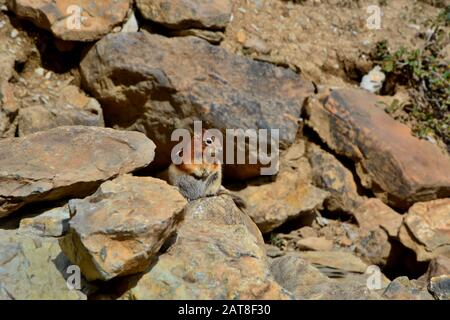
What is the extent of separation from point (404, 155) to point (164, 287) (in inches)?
194

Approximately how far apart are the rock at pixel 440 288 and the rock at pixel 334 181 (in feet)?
10.8

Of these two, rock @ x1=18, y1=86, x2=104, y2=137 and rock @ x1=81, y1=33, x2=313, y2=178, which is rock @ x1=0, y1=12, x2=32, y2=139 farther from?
rock @ x1=81, y1=33, x2=313, y2=178

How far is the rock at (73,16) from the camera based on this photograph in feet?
24.3

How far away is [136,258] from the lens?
3.57m

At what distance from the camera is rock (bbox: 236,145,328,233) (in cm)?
723

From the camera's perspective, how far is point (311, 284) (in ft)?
14.1

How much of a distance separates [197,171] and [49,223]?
164cm

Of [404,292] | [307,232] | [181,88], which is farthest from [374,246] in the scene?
[404,292]

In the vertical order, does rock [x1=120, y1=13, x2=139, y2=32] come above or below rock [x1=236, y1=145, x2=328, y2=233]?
above

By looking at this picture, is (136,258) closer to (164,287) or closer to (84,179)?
(164,287)

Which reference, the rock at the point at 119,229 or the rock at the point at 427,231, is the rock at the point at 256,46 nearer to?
the rock at the point at 427,231

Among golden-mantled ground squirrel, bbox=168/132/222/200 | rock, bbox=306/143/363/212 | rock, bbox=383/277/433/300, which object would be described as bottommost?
rock, bbox=306/143/363/212

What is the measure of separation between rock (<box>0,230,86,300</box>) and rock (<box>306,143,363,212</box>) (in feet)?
14.8

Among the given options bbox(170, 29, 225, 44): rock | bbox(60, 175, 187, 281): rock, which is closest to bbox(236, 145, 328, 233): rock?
bbox(170, 29, 225, 44): rock
